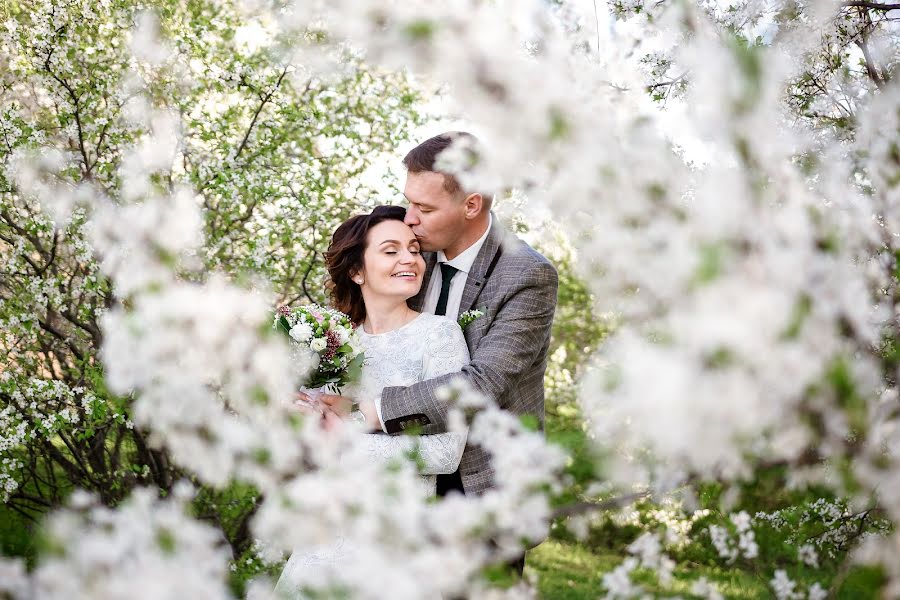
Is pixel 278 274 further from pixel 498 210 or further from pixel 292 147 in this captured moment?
pixel 498 210

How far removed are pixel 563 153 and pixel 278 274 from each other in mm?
4486

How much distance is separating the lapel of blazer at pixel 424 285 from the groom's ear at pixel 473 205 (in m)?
0.28

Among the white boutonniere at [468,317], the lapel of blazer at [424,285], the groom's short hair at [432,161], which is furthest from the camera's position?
the lapel of blazer at [424,285]

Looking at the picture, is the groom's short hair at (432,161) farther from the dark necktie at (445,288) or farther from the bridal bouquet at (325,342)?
the bridal bouquet at (325,342)

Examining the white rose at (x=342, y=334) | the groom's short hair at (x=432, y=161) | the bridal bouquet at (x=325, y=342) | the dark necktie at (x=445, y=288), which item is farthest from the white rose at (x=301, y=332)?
the groom's short hair at (x=432, y=161)

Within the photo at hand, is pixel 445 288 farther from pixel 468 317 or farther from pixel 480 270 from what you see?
pixel 468 317

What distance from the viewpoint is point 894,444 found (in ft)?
4.82

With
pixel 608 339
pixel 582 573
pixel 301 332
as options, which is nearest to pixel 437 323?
pixel 301 332

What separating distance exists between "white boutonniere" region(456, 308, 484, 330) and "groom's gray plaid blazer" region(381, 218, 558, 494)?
0.03 meters

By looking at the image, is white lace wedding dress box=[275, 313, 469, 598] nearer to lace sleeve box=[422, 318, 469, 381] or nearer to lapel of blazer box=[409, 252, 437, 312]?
lace sleeve box=[422, 318, 469, 381]

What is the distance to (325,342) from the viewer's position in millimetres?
3223

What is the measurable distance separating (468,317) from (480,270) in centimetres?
33

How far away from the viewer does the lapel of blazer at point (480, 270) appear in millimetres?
3699

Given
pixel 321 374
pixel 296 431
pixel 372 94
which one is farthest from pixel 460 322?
pixel 372 94
